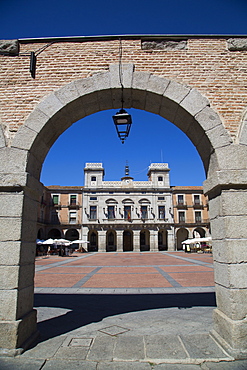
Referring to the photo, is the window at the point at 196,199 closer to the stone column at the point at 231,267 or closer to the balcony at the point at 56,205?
the balcony at the point at 56,205

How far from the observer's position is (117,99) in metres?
4.58

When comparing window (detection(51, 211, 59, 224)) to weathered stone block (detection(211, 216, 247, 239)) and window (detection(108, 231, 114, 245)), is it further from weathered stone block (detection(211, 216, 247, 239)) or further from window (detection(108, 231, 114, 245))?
weathered stone block (detection(211, 216, 247, 239))

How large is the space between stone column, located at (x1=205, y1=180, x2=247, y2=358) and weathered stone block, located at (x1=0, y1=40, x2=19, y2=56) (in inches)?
171

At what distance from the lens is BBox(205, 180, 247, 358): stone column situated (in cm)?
330

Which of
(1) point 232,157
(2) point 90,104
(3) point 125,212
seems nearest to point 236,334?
(1) point 232,157

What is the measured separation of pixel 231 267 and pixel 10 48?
5.30 m

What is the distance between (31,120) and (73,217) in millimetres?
38116

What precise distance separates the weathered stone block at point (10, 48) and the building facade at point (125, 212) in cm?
3577

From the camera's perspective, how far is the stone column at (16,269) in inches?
133

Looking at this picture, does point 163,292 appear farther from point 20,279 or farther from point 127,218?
point 127,218

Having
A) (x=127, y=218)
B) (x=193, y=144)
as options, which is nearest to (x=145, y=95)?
(x=193, y=144)

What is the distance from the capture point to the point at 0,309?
345cm

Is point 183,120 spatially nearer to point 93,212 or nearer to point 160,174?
point 93,212

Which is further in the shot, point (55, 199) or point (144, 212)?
point (55, 199)
